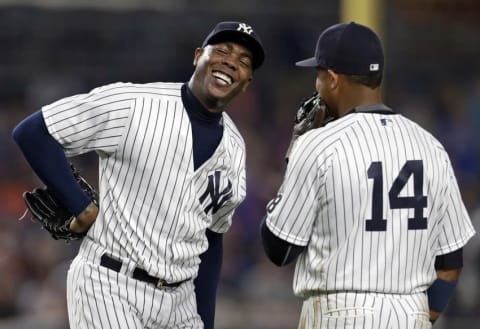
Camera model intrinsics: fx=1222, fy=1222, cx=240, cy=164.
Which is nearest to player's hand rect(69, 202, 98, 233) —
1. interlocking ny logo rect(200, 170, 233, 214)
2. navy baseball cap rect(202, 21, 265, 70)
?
interlocking ny logo rect(200, 170, 233, 214)

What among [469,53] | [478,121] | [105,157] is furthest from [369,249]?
[469,53]

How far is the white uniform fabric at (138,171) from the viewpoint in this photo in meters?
3.33

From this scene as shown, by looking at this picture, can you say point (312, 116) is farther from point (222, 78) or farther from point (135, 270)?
point (135, 270)

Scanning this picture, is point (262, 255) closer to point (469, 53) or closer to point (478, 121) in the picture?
point (478, 121)

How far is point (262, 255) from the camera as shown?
7.64m

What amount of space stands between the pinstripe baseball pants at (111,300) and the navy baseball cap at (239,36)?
715mm

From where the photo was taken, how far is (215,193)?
3498mm

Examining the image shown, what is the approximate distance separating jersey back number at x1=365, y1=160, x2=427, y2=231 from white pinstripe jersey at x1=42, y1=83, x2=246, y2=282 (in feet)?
1.82

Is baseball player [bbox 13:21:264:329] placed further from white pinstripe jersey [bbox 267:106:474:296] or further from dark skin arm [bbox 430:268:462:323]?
dark skin arm [bbox 430:268:462:323]

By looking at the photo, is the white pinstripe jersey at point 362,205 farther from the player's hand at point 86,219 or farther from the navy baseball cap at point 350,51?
the player's hand at point 86,219

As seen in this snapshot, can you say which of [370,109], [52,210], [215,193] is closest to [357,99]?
[370,109]

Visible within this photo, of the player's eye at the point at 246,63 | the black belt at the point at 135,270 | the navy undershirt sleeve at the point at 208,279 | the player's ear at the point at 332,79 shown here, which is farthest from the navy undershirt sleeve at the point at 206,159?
the player's ear at the point at 332,79

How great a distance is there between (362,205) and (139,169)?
64 cm

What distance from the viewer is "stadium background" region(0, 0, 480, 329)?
7480 millimetres
